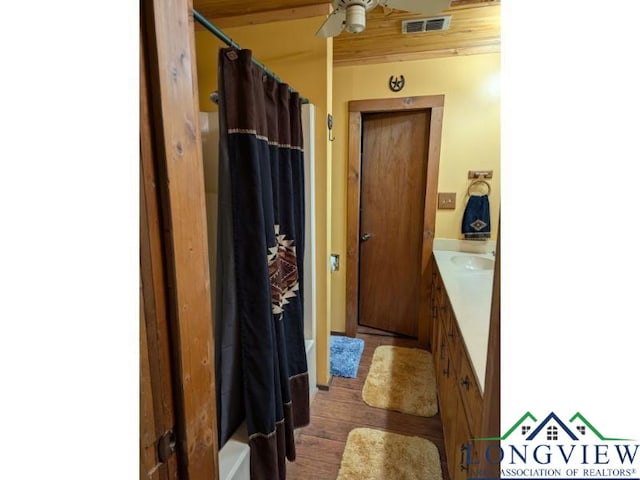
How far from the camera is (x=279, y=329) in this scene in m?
1.47

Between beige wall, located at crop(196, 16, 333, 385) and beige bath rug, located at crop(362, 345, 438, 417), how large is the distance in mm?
639

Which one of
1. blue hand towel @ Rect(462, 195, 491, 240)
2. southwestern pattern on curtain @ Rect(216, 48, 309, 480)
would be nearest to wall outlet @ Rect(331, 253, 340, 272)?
blue hand towel @ Rect(462, 195, 491, 240)

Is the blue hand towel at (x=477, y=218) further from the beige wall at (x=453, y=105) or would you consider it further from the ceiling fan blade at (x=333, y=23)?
the ceiling fan blade at (x=333, y=23)

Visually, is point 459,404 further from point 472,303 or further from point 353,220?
point 353,220

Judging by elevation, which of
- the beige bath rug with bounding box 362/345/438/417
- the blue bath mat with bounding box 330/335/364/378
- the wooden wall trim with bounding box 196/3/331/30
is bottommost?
the beige bath rug with bounding box 362/345/438/417

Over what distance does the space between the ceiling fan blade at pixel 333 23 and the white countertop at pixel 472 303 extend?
1440mm

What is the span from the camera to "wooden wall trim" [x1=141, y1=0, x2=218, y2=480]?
26.5 inches

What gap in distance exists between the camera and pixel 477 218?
273 cm

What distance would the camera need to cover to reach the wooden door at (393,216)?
2920 mm

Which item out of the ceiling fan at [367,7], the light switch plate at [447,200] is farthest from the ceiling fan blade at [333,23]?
the light switch plate at [447,200]

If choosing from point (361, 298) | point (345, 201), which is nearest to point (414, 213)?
point (345, 201)

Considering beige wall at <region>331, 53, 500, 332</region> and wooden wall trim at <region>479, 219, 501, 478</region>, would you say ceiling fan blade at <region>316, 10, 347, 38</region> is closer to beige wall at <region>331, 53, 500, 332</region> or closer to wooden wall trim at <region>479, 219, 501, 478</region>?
beige wall at <region>331, 53, 500, 332</region>
